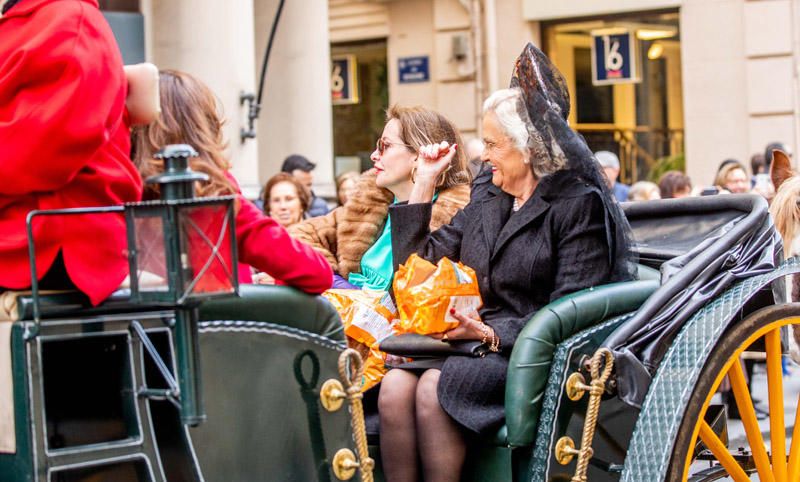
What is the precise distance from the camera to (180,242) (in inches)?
100

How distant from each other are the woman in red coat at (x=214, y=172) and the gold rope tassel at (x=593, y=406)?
870 millimetres

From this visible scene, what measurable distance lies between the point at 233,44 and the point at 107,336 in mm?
6267

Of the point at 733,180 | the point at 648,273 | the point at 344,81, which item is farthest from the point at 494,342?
the point at 344,81

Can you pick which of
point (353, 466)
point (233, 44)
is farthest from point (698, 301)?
point (233, 44)

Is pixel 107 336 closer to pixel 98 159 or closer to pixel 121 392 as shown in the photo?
pixel 121 392

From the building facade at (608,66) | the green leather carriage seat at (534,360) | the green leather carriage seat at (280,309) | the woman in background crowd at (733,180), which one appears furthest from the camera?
the building facade at (608,66)

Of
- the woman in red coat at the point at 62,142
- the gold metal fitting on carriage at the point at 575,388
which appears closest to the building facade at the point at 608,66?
the gold metal fitting on carriage at the point at 575,388

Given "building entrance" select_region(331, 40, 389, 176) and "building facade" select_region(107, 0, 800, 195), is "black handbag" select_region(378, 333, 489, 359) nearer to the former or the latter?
"building facade" select_region(107, 0, 800, 195)

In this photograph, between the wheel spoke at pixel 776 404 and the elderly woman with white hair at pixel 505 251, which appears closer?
the elderly woman with white hair at pixel 505 251

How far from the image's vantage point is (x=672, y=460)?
358 centimetres

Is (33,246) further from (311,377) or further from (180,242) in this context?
(311,377)

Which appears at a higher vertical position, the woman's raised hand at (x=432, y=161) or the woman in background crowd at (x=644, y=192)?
the woman's raised hand at (x=432, y=161)

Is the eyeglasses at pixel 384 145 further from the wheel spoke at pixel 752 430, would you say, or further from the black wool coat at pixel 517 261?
the wheel spoke at pixel 752 430

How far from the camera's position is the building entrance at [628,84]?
15.4 meters
